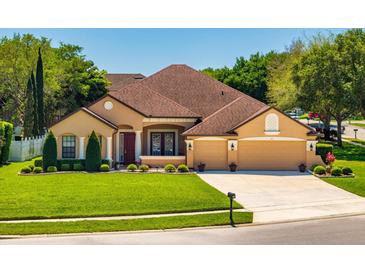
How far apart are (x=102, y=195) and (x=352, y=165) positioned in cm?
2089

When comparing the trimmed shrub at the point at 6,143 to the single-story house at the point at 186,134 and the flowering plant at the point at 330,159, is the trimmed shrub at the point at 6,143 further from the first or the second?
the flowering plant at the point at 330,159

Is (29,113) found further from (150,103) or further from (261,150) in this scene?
(261,150)

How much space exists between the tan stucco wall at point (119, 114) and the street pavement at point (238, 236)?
707 inches

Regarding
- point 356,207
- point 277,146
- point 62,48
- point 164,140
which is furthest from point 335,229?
point 62,48

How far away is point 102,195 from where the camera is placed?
75.7ft

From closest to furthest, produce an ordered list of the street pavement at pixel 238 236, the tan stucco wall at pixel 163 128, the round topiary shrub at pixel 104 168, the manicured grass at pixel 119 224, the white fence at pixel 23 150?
the street pavement at pixel 238 236 → the manicured grass at pixel 119 224 → the round topiary shrub at pixel 104 168 → the tan stucco wall at pixel 163 128 → the white fence at pixel 23 150

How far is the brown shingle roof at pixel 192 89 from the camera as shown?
127 feet

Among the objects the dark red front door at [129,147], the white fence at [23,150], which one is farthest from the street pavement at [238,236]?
the white fence at [23,150]

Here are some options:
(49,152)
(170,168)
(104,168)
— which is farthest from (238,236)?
(49,152)

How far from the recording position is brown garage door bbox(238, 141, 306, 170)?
33.3 m

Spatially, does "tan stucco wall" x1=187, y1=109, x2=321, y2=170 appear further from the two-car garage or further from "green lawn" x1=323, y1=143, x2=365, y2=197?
"green lawn" x1=323, y1=143, x2=365, y2=197

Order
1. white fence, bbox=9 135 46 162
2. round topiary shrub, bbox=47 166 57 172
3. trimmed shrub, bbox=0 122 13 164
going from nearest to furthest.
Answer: round topiary shrub, bbox=47 166 57 172
trimmed shrub, bbox=0 122 13 164
white fence, bbox=9 135 46 162

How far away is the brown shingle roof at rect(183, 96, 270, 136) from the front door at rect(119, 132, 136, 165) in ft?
14.0

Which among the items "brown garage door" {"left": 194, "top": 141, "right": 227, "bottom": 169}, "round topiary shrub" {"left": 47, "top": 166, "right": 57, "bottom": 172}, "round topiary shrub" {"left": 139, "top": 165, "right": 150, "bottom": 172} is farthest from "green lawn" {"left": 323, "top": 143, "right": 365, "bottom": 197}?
"round topiary shrub" {"left": 47, "top": 166, "right": 57, "bottom": 172}
